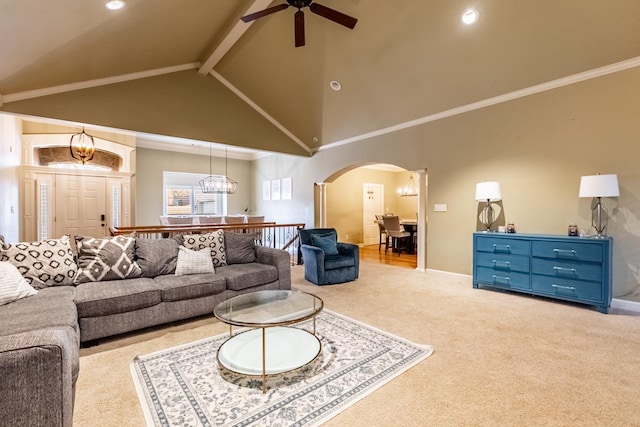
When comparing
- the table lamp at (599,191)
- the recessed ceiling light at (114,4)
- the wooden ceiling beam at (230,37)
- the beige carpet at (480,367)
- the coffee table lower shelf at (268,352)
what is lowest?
the beige carpet at (480,367)

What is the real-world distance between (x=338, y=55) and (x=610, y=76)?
3.52 m

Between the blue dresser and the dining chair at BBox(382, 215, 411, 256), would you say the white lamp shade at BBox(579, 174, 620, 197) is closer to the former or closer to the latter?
the blue dresser

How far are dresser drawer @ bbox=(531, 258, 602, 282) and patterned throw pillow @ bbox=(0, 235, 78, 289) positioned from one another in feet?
17.3

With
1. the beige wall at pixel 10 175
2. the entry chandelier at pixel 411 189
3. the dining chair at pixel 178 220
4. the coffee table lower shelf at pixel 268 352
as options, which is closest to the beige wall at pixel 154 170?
the dining chair at pixel 178 220

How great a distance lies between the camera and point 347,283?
179 inches

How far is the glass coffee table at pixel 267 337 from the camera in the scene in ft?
6.26

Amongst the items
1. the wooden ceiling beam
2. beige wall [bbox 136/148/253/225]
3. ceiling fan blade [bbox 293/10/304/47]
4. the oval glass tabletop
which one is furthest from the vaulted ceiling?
beige wall [bbox 136/148/253/225]

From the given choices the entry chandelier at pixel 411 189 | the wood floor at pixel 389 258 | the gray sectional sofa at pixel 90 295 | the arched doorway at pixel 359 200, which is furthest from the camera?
the entry chandelier at pixel 411 189

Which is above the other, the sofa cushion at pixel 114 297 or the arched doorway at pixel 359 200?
the arched doorway at pixel 359 200

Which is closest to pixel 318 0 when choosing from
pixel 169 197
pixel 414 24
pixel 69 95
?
pixel 414 24

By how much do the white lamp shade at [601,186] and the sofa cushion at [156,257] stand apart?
483 centimetres

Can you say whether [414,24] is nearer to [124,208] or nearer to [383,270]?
[383,270]

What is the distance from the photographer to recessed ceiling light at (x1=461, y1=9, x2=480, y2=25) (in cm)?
332

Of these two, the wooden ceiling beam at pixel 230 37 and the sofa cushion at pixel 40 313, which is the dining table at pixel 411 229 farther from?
the sofa cushion at pixel 40 313
